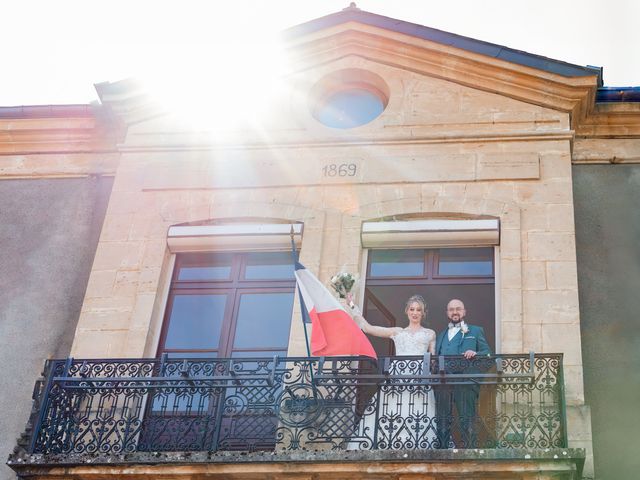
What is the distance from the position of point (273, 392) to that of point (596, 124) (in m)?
4.53

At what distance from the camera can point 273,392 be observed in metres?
10.6

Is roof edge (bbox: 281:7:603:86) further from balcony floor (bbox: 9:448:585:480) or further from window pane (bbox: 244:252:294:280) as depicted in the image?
balcony floor (bbox: 9:448:585:480)

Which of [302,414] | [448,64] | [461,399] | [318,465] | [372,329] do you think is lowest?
[318,465]

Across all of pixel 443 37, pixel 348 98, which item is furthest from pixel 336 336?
pixel 443 37

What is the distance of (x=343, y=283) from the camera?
11227mm

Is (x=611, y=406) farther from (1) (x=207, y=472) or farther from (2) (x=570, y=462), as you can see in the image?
(1) (x=207, y=472)

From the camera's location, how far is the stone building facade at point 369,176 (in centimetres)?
1173

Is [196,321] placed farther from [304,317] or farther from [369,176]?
[369,176]

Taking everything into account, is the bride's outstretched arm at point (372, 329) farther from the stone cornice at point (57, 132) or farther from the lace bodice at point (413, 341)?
the stone cornice at point (57, 132)

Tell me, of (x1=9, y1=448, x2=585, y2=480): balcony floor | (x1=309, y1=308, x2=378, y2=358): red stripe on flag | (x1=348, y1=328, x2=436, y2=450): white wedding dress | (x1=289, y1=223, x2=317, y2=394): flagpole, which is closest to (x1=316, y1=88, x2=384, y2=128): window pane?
(x1=289, y1=223, x2=317, y2=394): flagpole

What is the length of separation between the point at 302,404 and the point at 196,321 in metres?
1.93

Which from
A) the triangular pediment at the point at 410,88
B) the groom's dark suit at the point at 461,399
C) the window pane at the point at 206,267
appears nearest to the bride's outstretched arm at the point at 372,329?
the groom's dark suit at the point at 461,399

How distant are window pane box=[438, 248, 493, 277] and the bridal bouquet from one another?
47.0 inches

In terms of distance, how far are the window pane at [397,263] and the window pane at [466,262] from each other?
21 cm
